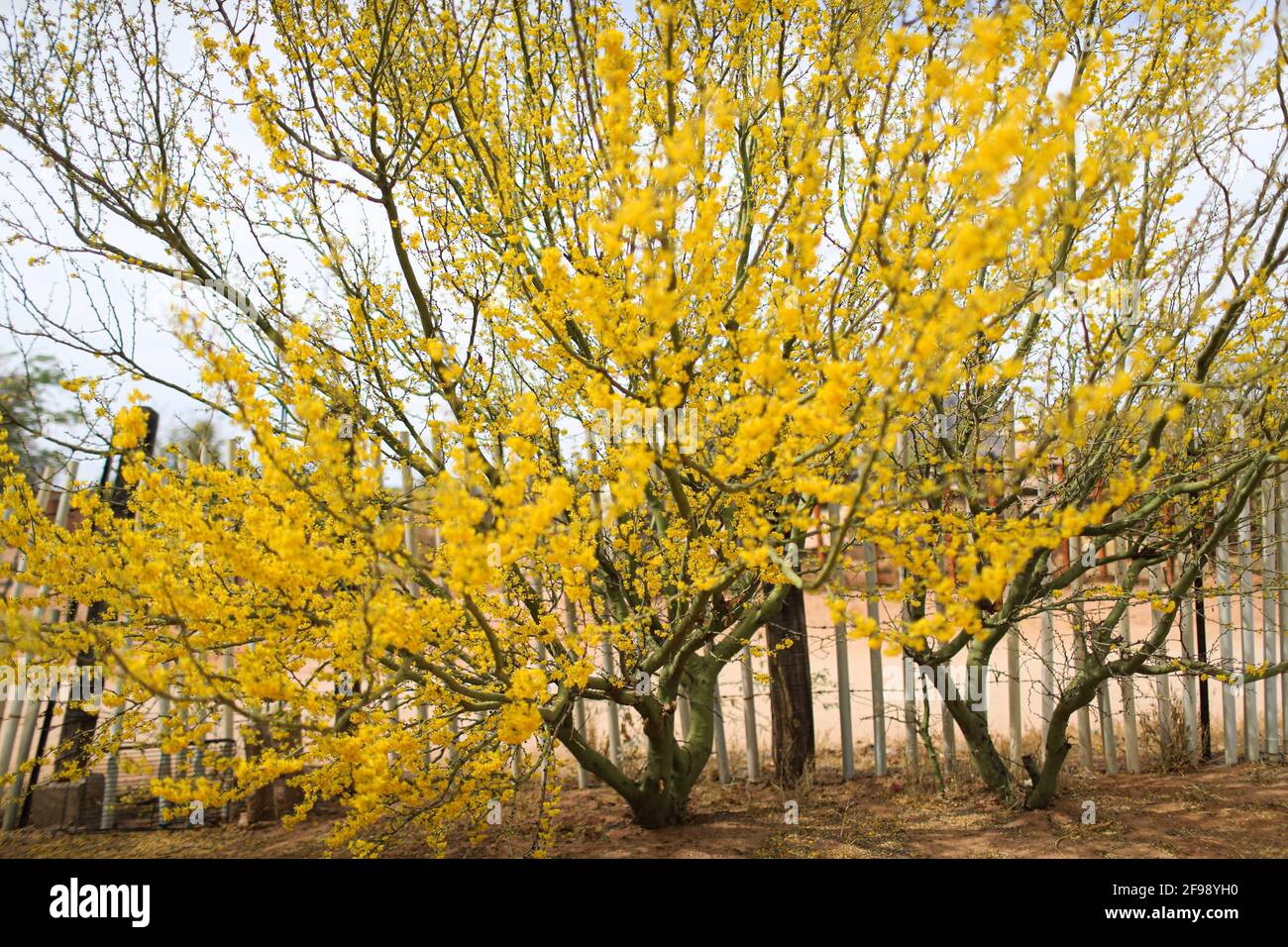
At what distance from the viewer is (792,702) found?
15.3 ft

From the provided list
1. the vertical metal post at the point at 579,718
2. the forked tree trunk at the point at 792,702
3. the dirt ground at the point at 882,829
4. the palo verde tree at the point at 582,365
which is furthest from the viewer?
the forked tree trunk at the point at 792,702

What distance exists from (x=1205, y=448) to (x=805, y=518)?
2.41 m

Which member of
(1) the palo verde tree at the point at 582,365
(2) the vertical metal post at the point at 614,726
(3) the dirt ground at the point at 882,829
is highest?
(1) the palo verde tree at the point at 582,365

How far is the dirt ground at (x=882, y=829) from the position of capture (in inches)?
136

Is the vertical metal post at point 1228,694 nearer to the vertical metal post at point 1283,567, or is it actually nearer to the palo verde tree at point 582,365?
the vertical metal post at point 1283,567

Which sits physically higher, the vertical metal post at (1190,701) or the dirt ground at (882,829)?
the vertical metal post at (1190,701)

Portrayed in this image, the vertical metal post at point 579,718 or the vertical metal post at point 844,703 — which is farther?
the vertical metal post at point 844,703

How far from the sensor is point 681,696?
4.47m

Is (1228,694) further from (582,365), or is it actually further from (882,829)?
(582,365)

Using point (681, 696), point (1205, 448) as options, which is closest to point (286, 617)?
point (681, 696)

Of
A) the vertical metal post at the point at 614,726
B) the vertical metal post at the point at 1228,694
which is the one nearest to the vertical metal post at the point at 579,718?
the vertical metal post at the point at 614,726

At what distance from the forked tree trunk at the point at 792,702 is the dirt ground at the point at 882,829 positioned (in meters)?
0.18
